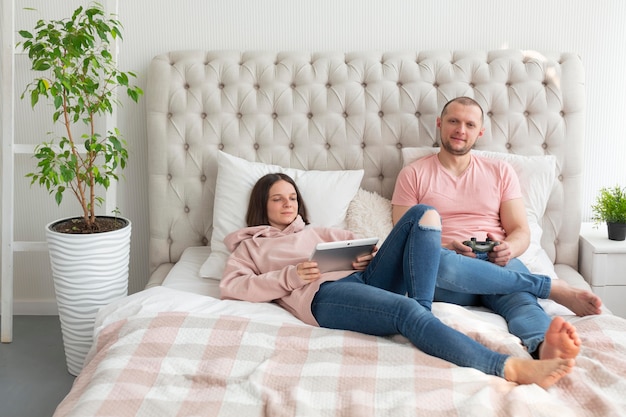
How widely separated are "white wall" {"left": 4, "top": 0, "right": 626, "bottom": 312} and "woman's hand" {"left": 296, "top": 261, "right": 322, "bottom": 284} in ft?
3.86

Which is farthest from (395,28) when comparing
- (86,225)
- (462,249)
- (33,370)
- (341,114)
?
(33,370)

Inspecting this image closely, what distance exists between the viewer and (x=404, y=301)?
6.20 ft

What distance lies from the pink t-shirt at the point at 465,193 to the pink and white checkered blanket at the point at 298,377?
1.97 ft

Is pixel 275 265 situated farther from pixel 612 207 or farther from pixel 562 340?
pixel 612 207

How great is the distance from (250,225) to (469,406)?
1245 mm

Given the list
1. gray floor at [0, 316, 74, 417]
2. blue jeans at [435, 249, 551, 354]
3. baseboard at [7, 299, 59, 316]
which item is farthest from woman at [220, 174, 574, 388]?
baseboard at [7, 299, 59, 316]

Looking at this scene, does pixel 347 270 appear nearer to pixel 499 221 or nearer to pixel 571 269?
pixel 499 221

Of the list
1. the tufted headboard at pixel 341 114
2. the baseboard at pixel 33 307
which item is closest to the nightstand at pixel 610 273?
the tufted headboard at pixel 341 114

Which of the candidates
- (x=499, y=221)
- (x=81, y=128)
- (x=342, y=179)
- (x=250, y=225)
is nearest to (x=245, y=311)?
(x=250, y=225)

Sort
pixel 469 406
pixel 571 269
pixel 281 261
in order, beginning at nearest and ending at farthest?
pixel 469 406 < pixel 281 261 < pixel 571 269

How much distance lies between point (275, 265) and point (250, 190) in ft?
1.39

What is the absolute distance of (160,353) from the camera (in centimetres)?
177

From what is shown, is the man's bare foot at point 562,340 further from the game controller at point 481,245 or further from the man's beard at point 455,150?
the man's beard at point 455,150

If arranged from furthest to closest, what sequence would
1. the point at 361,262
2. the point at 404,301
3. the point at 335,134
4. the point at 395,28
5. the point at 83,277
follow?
the point at 395,28 < the point at 335,134 < the point at 83,277 < the point at 361,262 < the point at 404,301
